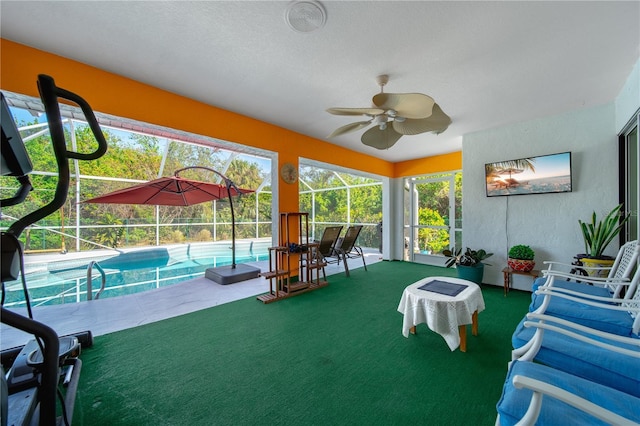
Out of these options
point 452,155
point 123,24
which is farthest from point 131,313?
point 452,155

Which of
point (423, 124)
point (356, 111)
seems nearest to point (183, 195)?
point (356, 111)

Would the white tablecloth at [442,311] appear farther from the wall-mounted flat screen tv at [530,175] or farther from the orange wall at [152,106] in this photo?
the orange wall at [152,106]

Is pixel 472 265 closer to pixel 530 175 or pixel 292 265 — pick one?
pixel 530 175

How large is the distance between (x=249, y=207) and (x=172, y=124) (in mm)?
6420

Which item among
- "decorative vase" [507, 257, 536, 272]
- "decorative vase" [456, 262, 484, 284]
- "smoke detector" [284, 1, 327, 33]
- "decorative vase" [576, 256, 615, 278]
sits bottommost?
"decorative vase" [456, 262, 484, 284]

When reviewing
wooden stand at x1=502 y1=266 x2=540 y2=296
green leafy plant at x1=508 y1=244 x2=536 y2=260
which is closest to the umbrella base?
wooden stand at x1=502 y1=266 x2=540 y2=296

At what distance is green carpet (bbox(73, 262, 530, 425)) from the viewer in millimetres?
1532

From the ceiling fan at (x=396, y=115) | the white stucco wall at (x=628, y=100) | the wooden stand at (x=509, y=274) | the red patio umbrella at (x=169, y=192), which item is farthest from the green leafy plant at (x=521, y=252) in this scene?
the red patio umbrella at (x=169, y=192)

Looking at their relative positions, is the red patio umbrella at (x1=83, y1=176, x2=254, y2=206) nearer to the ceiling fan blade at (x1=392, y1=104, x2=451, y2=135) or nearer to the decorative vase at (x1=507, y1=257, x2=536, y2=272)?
the ceiling fan blade at (x1=392, y1=104, x2=451, y2=135)

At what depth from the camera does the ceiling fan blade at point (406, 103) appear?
184 cm

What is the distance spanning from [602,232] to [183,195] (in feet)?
20.5

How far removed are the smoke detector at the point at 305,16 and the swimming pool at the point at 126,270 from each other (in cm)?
436

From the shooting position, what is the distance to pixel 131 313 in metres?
2.98

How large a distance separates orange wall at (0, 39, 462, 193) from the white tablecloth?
2.57m
